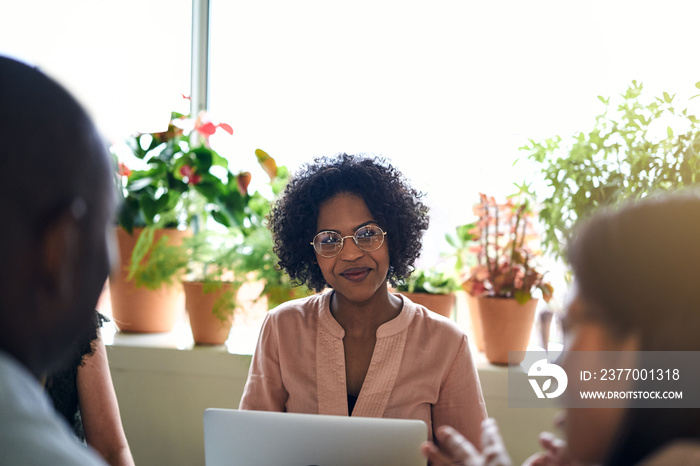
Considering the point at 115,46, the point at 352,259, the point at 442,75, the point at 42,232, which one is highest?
the point at 115,46

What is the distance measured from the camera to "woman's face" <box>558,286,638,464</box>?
91 centimetres

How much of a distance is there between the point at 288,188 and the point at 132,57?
1.47 metres

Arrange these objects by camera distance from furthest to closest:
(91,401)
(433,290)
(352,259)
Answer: (433,290) → (352,259) → (91,401)

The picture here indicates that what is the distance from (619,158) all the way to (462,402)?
89 centimetres

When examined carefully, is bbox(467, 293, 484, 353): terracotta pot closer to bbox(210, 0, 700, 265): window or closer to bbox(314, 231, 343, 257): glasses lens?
bbox(210, 0, 700, 265): window

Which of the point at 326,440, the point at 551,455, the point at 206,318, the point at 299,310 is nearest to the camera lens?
the point at 551,455

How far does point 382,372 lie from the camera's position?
1760mm

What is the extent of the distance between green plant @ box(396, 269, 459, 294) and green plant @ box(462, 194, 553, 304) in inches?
2.9

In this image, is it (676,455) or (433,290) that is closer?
(676,455)

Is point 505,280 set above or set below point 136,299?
above

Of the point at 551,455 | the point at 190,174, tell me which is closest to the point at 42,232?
the point at 551,455

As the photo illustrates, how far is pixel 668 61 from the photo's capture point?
7.91 feet

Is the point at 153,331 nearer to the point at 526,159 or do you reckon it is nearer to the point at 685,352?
the point at 526,159

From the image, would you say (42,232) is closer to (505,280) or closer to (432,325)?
(432,325)
